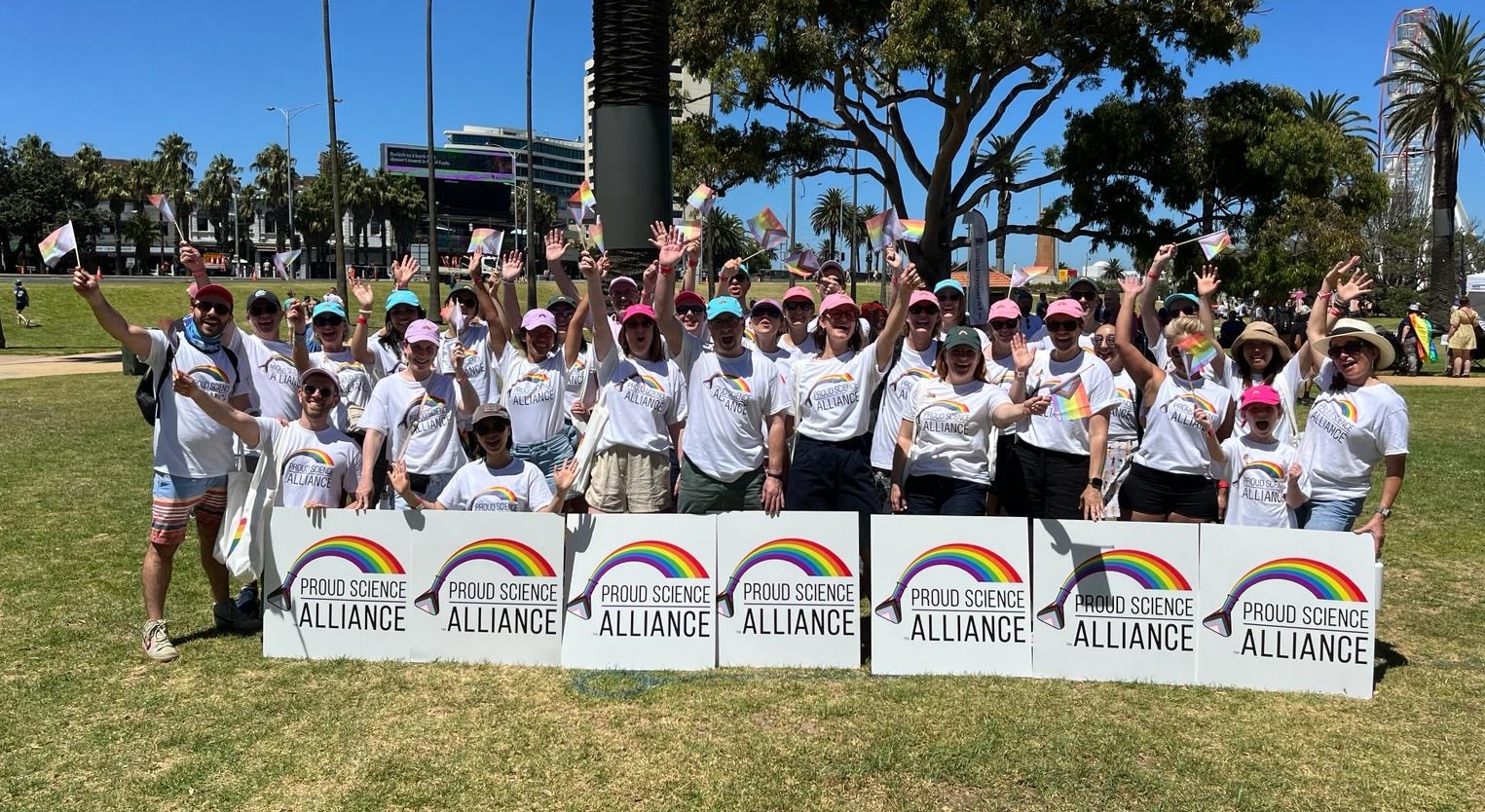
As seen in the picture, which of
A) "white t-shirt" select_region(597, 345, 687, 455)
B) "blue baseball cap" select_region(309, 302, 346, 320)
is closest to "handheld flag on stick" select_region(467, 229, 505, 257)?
"blue baseball cap" select_region(309, 302, 346, 320)

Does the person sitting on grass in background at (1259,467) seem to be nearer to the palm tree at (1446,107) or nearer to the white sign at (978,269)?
the white sign at (978,269)

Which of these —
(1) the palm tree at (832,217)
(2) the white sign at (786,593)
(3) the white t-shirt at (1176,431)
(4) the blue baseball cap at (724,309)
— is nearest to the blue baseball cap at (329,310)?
(4) the blue baseball cap at (724,309)

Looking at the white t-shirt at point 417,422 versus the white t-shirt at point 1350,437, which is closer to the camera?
the white t-shirt at point 1350,437

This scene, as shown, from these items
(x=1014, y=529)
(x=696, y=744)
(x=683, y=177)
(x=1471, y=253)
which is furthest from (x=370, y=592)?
(x=1471, y=253)

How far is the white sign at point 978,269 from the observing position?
40.0ft

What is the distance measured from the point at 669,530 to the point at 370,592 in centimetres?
171

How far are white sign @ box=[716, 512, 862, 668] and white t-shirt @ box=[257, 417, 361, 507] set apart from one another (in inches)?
87.7

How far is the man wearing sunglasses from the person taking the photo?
5.12 m

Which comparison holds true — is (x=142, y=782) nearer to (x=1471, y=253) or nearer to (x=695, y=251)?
(x=695, y=251)

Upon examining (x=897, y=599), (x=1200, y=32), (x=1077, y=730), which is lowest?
(x=1077, y=730)

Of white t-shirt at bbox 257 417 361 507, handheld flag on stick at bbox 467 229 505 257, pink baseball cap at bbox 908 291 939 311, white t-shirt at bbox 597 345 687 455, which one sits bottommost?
white t-shirt at bbox 257 417 361 507

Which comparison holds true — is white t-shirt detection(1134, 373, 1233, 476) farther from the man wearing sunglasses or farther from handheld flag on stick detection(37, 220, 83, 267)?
handheld flag on stick detection(37, 220, 83, 267)

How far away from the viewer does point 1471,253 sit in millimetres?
88562

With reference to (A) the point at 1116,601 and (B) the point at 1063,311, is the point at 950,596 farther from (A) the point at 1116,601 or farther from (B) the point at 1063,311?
(B) the point at 1063,311
